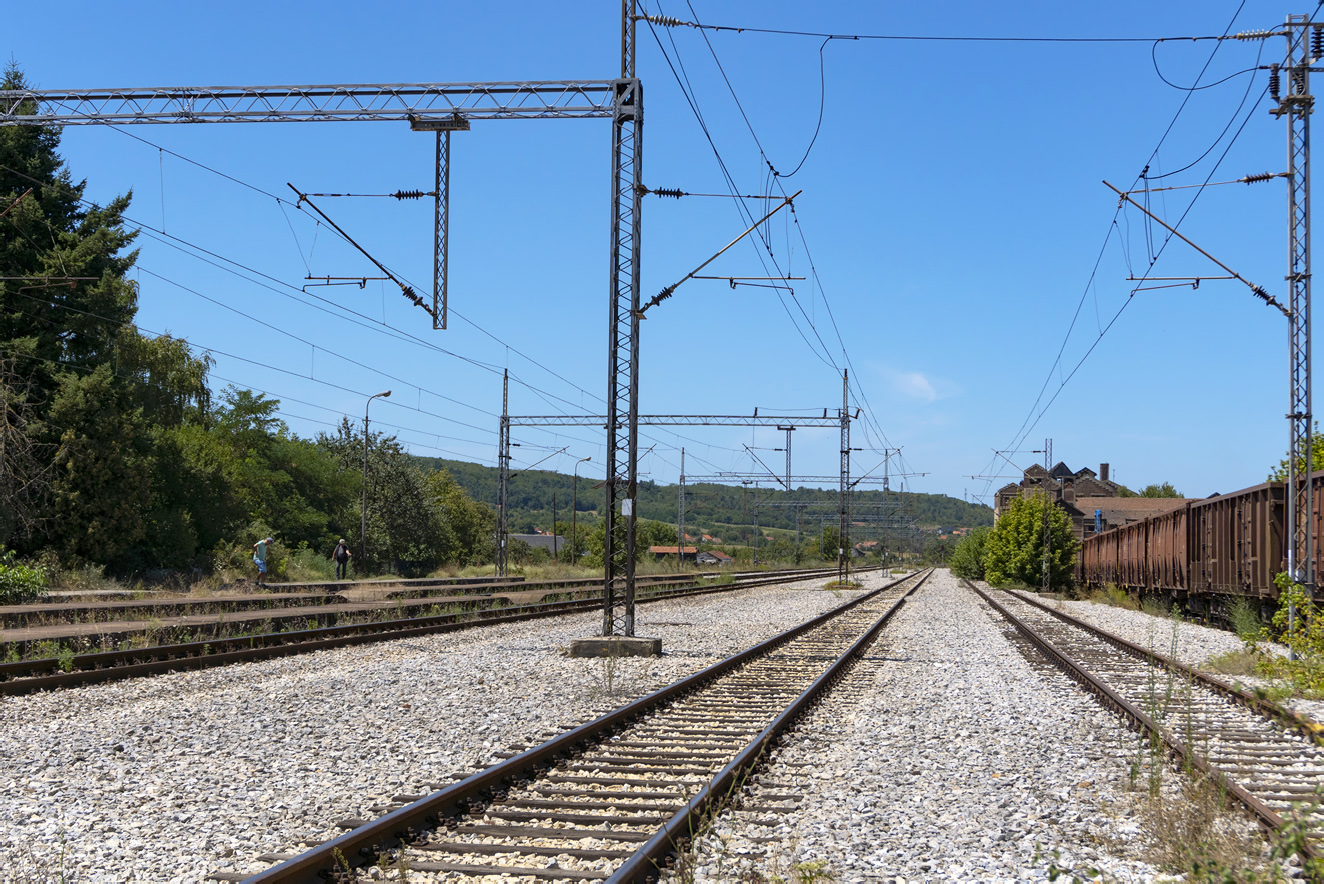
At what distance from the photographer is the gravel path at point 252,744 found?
240 inches

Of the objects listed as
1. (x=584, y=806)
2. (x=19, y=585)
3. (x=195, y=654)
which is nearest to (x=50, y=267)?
(x=19, y=585)

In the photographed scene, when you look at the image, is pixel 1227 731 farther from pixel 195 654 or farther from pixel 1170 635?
pixel 195 654

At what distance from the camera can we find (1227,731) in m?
10.2

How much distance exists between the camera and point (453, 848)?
5.82m

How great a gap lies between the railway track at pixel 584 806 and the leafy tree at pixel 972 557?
256ft

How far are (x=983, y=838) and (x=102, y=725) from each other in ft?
27.2

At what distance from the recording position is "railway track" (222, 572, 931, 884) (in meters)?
5.45

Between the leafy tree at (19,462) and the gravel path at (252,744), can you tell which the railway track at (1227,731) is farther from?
the leafy tree at (19,462)

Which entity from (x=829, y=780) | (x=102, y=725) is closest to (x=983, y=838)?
(x=829, y=780)

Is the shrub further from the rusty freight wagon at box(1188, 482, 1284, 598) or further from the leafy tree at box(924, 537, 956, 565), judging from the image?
the leafy tree at box(924, 537, 956, 565)

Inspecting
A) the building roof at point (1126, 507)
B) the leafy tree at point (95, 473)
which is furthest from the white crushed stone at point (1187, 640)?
the building roof at point (1126, 507)

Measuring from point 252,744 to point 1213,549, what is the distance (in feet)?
75.4

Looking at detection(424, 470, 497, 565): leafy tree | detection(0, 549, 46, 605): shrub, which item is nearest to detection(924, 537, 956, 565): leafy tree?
detection(424, 470, 497, 565): leafy tree

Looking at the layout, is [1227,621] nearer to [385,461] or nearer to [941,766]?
[941,766]
